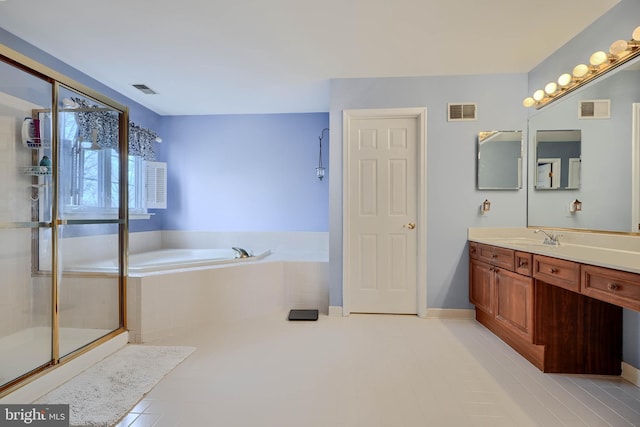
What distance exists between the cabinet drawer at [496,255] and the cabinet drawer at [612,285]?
64cm

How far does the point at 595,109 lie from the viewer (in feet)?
6.89

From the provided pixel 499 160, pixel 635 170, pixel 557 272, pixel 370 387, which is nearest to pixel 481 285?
pixel 557 272

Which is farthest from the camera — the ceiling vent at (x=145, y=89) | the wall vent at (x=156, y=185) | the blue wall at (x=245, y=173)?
the blue wall at (x=245, y=173)

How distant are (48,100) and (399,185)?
286cm

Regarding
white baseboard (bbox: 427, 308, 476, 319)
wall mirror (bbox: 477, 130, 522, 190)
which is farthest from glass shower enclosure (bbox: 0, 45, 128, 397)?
wall mirror (bbox: 477, 130, 522, 190)

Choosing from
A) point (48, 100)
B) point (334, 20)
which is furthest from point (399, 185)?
point (48, 100)

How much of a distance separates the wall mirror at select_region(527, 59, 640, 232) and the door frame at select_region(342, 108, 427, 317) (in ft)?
3.23

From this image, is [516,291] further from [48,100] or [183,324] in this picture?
[48,100]

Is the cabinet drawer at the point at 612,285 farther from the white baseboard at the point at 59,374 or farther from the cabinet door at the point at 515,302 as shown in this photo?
the white baseboard at the point at 59,374

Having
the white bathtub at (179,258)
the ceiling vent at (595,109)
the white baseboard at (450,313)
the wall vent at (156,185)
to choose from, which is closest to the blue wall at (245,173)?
the wall vent at (156,185)

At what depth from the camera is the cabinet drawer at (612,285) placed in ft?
4.27

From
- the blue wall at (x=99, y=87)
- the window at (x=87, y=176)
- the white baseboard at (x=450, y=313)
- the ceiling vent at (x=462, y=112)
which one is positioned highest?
the blue wall at (x=99, y=87)

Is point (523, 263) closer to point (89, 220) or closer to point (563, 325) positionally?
point (563, 325)

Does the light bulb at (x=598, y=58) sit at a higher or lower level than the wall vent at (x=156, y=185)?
higher
